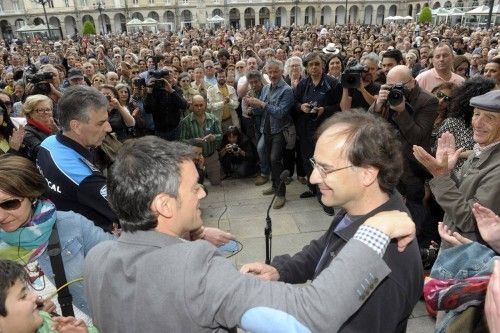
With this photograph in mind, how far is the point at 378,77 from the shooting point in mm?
5496

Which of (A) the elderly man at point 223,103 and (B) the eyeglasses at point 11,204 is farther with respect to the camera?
(A) the elderly man at point 223,103

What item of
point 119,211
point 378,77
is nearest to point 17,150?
point 119,211

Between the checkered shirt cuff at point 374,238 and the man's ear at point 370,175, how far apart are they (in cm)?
37

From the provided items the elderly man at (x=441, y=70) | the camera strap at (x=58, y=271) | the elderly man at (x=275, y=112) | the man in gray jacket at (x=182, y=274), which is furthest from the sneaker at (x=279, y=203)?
the man in gray jacket at (x=182, y=274)

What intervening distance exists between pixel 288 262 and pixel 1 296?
4.08 ft

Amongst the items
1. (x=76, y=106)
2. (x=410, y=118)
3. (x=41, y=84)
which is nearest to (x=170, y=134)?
(x=41, y=84)

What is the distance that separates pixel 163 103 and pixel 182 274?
4723mm

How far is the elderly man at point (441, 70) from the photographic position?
4.85m

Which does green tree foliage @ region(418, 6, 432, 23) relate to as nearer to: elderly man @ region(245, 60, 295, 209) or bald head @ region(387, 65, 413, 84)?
elderly man @ region(245, 60, 295, 209)

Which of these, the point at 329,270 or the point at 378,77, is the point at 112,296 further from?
the point at 378,77

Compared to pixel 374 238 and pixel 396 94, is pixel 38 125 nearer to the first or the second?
pixel 396 94

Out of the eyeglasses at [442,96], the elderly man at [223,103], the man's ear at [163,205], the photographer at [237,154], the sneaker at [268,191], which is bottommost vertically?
the sneaker at [268,191]

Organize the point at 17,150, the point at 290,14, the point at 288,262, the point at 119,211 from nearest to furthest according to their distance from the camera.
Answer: the point at 119,211 < the point at 288,262 < the point at 17,150 < the point at 290,14

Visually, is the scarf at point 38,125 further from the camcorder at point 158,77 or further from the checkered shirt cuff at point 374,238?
the checkered shirt cuff at point 374,238
